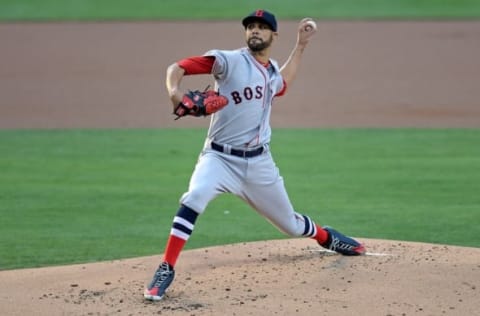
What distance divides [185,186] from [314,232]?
372 centimetres

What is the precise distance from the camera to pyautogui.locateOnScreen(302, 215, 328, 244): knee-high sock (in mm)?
6863

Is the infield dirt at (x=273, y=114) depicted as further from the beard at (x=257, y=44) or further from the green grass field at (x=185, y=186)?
the beard at (x=257, y=44)

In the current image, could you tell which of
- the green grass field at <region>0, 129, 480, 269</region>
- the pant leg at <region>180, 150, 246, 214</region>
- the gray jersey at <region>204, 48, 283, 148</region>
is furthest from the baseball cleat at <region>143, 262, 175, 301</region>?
the green grass field at <region>0, 129, 480, 269</region>

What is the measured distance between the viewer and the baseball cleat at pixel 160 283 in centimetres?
600

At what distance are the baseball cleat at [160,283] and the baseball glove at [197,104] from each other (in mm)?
967

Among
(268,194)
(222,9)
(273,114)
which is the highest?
(222,9)

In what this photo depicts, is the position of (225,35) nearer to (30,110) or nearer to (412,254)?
(30,110)

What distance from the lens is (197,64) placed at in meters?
6.20

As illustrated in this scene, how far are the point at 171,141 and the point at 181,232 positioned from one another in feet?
23.9

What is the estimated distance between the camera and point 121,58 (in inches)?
777

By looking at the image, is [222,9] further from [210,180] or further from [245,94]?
[210,180]

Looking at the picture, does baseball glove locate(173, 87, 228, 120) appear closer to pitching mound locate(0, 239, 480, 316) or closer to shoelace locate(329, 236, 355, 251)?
pitching mound locate(0, 239, 480, 316)

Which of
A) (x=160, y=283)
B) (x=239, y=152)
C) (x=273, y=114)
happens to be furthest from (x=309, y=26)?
(x=273, y=114)

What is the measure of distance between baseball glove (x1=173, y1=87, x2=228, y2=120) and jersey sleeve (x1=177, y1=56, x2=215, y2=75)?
0.29 meters
